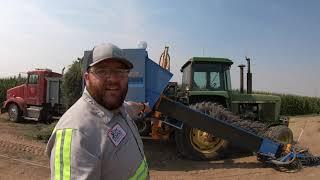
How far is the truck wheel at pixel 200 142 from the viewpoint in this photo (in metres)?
10.5

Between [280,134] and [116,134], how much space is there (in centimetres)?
969

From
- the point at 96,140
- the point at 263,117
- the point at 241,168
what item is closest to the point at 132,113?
the point at 96,140

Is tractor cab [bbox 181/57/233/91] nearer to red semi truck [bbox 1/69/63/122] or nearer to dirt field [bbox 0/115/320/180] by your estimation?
dirt field [bbox 0/115/320/180]

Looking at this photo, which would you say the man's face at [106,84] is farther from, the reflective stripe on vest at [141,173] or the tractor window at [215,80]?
the tractor window at [215,80]

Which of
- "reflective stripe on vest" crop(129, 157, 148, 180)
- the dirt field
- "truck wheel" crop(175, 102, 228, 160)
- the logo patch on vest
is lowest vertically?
the dirt field

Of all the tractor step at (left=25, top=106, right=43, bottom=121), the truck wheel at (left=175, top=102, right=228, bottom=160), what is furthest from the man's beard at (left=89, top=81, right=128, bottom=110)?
the tractor step at (left=25, top=106, right=43, bottom=121)

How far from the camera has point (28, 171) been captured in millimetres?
8742

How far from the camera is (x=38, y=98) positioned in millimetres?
18516

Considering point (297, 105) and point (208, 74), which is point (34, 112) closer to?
point (208, 74)

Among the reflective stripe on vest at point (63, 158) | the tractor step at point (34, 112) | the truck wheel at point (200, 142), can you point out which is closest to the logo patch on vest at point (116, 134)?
the reflective stripe on vest at point (63, 158)

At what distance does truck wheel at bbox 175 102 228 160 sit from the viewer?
10.5 metres

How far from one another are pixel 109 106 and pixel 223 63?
10.1 metres

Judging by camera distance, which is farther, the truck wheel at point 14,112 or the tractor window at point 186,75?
the truck wheel at point 14,112

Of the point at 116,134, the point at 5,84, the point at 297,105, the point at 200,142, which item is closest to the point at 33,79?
the point at 200,142
